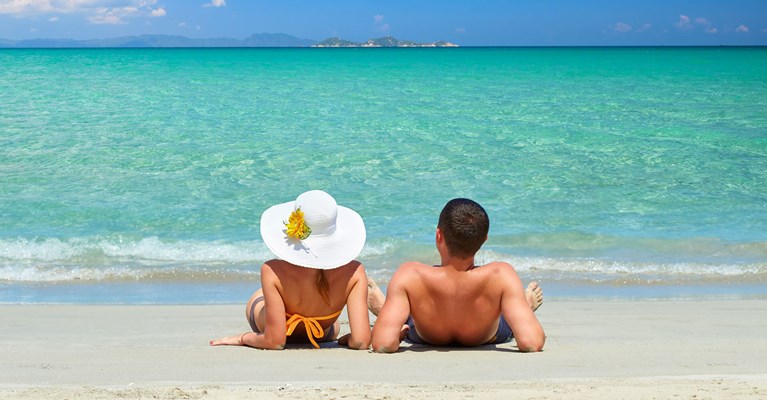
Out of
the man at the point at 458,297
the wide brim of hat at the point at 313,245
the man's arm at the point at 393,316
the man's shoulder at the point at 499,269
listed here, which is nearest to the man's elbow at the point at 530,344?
the man at the point at 458,297

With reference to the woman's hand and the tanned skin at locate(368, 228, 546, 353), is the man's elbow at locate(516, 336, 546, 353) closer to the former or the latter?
the tanned skin at locate(368, 228, 546, 353)

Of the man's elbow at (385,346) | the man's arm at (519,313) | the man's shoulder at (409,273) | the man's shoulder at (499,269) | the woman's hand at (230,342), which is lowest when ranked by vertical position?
the woman's hand at (230,342)

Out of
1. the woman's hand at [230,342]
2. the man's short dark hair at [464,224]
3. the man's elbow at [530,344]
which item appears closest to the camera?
the man's short dark hair at [464,224]

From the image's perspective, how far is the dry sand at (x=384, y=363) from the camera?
3486 mm

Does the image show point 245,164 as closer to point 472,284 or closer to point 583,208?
point 583,208

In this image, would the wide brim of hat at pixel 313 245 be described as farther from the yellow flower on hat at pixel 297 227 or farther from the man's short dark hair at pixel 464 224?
the man's short dark hair at pixel 464 224

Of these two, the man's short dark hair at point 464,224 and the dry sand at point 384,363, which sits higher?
the man's short dark hair at point 464,224

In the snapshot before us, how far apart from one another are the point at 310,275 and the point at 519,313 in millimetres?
1140

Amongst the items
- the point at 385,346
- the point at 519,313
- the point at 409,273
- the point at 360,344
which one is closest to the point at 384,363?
the point at 385,346

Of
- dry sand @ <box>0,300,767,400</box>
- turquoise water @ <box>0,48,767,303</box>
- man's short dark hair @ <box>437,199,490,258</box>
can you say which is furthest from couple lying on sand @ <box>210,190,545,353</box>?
turquoise water @ <box>0,48,767,303</box>

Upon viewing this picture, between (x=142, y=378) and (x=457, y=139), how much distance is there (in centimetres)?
1212

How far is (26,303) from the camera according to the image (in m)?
6.74

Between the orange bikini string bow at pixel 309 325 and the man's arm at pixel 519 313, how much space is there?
1.00 metres

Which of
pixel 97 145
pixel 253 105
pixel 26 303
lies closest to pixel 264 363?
pixel 26 303
